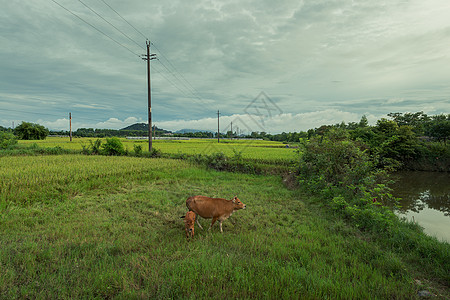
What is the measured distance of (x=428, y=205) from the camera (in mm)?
9836

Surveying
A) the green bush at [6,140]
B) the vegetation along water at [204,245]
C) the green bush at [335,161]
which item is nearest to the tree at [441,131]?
the green bush at [335,161]

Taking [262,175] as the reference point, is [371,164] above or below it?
above

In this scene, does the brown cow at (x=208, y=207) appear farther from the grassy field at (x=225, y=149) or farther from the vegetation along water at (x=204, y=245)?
the grassy field at (x=225, y=149)

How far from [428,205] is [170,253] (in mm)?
12556

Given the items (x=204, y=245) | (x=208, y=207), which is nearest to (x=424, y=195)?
(x=208, y=207)

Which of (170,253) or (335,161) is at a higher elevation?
(335,161)

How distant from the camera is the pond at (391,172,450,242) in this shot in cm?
716

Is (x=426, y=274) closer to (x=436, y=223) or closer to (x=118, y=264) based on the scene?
(x=118, y=264)

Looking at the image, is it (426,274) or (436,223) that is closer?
(426,274)

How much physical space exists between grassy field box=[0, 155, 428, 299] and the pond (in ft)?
13.5

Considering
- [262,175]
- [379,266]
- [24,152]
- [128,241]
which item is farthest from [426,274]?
[24,152]

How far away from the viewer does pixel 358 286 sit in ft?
9.51

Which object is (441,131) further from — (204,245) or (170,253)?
(170,253)

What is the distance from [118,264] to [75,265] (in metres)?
0.68
